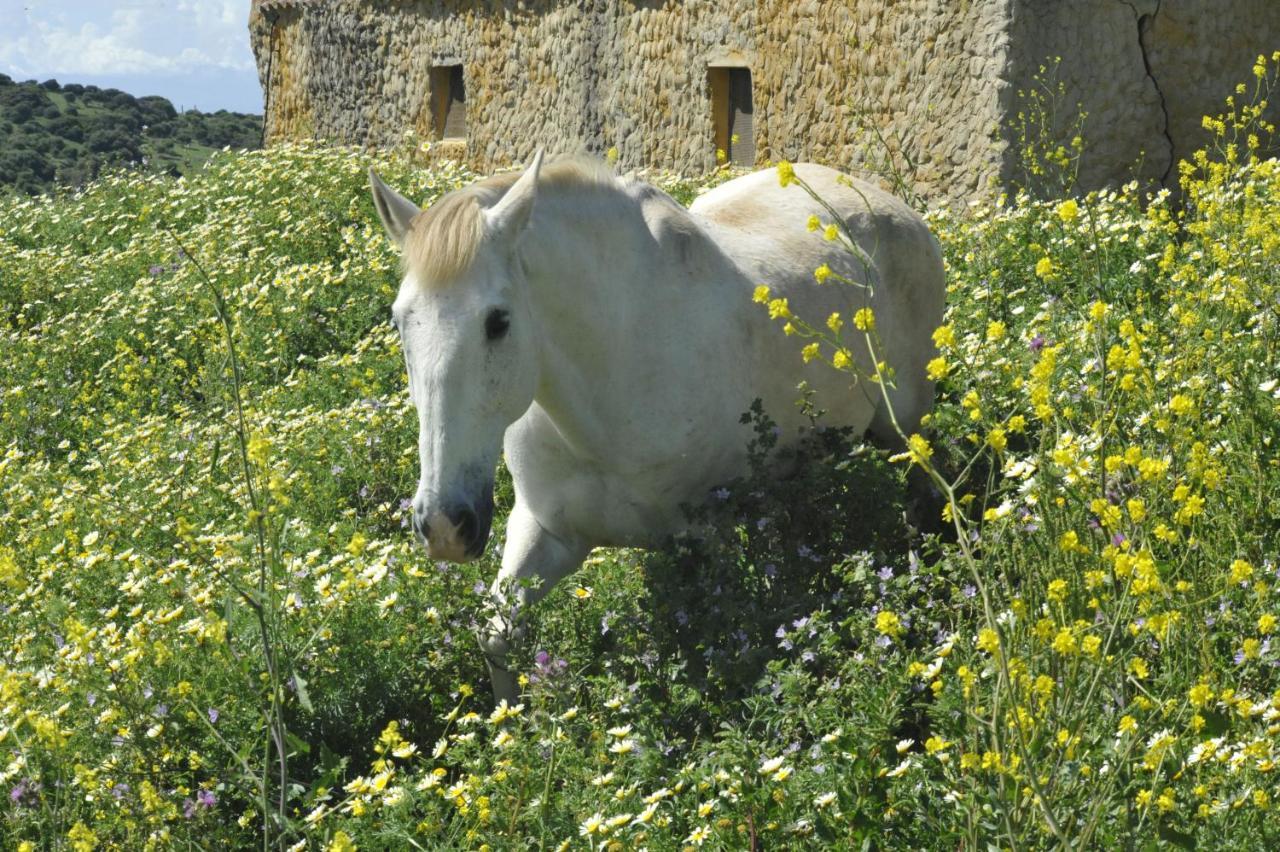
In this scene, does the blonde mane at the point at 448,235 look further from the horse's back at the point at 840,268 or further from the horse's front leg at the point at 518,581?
the horse's back at the point at 840,268

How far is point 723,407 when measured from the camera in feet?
15.8

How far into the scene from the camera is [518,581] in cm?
454

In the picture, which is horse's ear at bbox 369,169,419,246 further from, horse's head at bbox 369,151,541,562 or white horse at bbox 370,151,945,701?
horse's head at bbox 369,151,541,562

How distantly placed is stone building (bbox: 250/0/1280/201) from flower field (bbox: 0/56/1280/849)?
306 centimetres

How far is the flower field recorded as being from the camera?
2793 mm

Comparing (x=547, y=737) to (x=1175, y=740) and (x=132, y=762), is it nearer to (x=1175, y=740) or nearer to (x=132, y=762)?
(x=132, y=762)

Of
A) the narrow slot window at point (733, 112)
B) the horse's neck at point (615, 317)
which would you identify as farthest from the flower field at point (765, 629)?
the narrow slot window at point (733, 112)

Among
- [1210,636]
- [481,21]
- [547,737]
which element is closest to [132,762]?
[547,737]

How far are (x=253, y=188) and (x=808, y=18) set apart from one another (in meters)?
4.81

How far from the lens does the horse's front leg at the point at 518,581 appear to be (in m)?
4.50

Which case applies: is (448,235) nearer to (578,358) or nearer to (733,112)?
(578,358)

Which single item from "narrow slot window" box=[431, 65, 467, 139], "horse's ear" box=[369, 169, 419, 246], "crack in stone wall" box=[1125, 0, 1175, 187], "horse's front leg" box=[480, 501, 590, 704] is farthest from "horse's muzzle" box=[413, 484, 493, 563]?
"narrow slot window" box=[431, 65, 467, 139]

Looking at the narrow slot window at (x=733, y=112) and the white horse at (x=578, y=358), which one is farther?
the narrow slot window at (x=733, y=112)

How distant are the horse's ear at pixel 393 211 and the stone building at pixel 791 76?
205 inches
